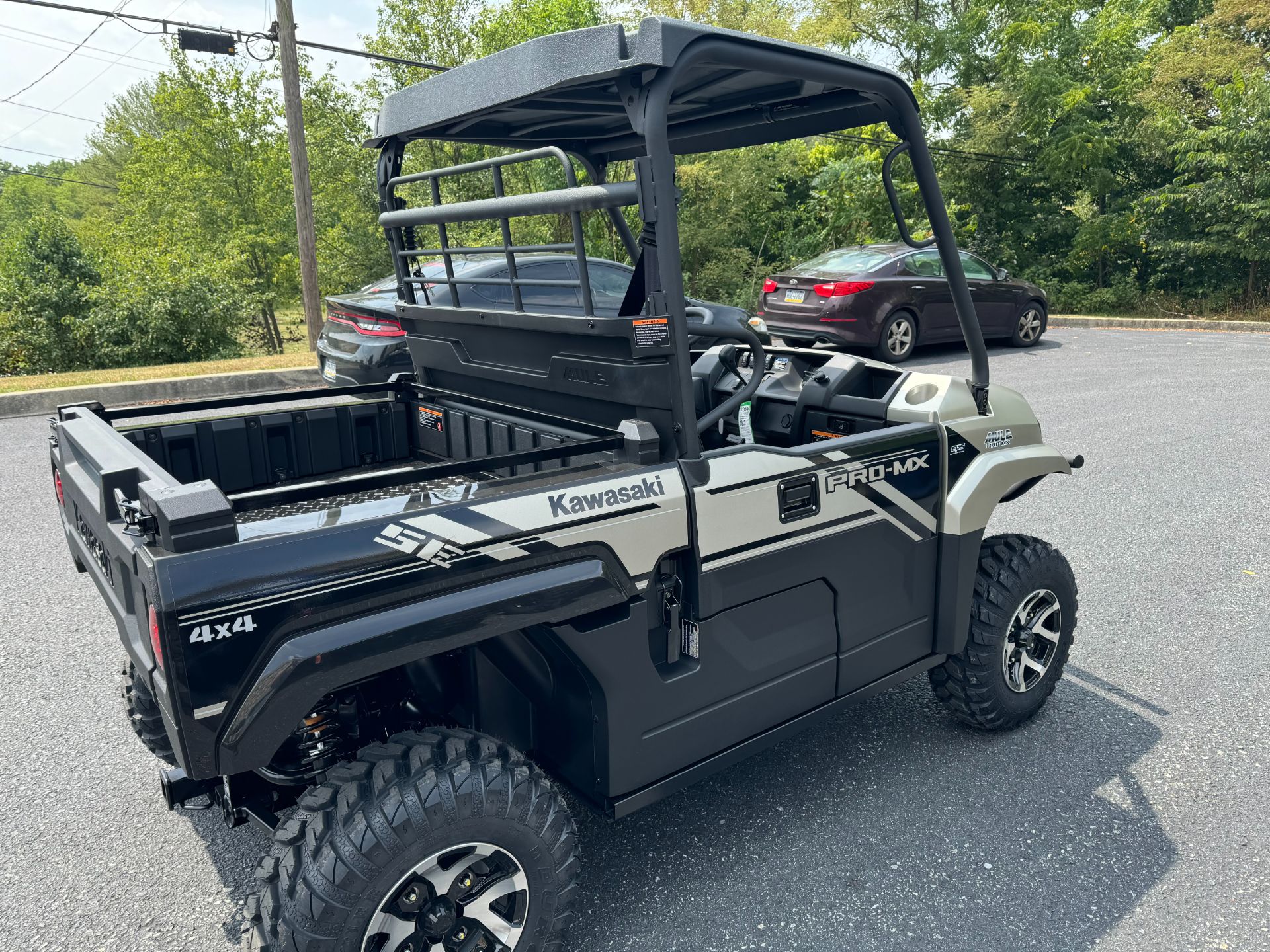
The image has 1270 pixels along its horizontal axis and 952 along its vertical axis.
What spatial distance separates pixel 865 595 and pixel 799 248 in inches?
734

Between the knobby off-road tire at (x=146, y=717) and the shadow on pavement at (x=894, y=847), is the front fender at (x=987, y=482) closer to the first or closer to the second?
the shadow on pavement at (x=894, y=847)

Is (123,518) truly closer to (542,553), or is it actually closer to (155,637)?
(155,637)

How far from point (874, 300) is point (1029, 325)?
3753 millimetres

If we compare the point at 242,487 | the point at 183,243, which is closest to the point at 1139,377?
the point at 242,487

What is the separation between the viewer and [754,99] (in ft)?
9.52

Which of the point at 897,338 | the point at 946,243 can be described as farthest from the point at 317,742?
the point at 897,338

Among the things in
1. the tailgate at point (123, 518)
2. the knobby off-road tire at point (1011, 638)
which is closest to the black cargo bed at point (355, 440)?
the tailgate at point (123, 518)

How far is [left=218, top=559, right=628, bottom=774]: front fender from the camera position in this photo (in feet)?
5.51

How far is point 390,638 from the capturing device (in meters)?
1.78

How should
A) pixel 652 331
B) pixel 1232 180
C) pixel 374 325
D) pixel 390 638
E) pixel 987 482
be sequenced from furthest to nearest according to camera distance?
pixel 1232 180 < pixel 374 325 < pixel 987 482 < pixel 652 331 < pixel 390 638

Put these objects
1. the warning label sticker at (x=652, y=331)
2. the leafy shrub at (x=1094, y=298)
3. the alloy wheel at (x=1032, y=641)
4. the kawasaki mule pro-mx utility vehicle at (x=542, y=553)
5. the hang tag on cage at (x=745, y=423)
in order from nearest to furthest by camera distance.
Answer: the kawasaki mule pro-mx utility vehicle at (x=542, y=553), the warning label sticker at (x=652, y=331), the alloy wheel at (x=1032, y=641), the hang tag on cage at (x=745, y=423), the leafy shrub at (x=1094, y=298)

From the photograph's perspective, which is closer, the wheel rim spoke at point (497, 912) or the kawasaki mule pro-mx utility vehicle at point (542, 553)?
the kawasaki mule pro-mx utility vehicle at point (542, 553)

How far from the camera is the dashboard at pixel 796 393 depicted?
123 inches

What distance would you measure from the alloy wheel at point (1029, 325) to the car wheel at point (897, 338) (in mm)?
2662
